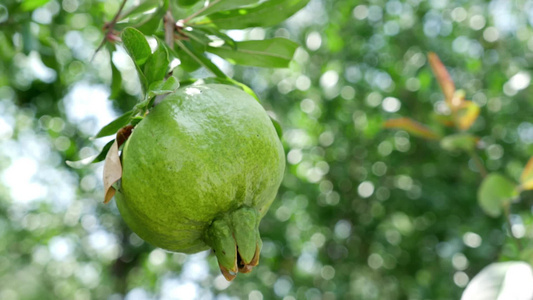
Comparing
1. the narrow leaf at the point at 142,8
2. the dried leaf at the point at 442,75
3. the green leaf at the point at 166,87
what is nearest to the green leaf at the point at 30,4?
the narrow leaf at the point at 142,8

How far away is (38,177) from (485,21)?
16.0 ft

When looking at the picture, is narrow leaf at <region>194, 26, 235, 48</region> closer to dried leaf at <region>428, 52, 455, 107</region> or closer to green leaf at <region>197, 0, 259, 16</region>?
green leaf at <region>197, 0, 259, 16</region>

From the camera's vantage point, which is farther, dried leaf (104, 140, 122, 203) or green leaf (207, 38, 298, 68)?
green leaf (207, 38, 298, 68)

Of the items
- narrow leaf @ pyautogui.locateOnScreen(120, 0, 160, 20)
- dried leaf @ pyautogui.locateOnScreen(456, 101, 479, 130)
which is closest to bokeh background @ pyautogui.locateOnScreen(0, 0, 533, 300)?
dried leaf @ pyautogui.locateOnScreen(456, 101, 479, 130)

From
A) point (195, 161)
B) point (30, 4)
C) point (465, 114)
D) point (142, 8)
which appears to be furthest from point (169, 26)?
point (465, 114)

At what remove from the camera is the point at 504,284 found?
91 centimetres

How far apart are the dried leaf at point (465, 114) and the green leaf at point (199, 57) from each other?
43.4 inches

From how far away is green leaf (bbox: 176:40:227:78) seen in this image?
0.91 m

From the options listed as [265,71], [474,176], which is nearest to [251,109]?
[474,176]

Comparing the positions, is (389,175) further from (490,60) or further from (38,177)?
(38,177)

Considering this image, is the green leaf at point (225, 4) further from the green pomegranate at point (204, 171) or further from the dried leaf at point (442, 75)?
the dried leaf at point (442, 75)

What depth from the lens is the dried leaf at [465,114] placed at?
169cm

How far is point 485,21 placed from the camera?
3.59 m

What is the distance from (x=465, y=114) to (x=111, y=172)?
4.57 ft
